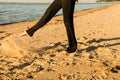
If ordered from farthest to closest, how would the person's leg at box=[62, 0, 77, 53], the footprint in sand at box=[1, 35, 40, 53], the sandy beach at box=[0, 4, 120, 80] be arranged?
the footprint in sand at box=[1, 35, 40, 53] → the person's leg at box=[62, 0, 77, 53] → the sandy beach at box=[0, 4, 120, 80]

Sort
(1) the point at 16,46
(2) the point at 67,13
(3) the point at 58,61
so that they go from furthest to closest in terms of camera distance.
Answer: (1) the point at 16,46 → (3) the point at 58,61 → (2) the point at 67,13

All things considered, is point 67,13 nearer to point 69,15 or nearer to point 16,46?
point 69,15

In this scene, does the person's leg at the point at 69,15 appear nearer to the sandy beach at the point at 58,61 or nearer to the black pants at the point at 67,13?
the black pants at the point at 67,13

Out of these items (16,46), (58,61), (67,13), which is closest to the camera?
(67,13)

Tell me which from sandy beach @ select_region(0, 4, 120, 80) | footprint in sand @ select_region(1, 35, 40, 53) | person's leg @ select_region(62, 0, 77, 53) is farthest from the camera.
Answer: footprint in sand @ select_region(1, 35, 40, 53)

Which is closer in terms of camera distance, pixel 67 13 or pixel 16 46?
pixel 67 13

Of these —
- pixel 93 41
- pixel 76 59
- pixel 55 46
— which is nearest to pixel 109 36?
pixel 93 41

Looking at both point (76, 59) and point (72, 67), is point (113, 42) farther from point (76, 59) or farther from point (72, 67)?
point (72, 67)

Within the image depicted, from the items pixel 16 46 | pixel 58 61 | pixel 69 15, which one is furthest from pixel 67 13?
pixel 16 46

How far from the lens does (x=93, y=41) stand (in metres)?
6.01

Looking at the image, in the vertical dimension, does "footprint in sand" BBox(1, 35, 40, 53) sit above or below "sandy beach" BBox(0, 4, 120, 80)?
above

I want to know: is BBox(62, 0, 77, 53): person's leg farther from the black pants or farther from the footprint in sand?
the footprint in sand

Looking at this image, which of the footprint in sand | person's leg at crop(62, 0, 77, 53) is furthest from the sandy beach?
person's leg at crop(62, 0, 77, 53)

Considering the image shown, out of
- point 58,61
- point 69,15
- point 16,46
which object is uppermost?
point 69,15
